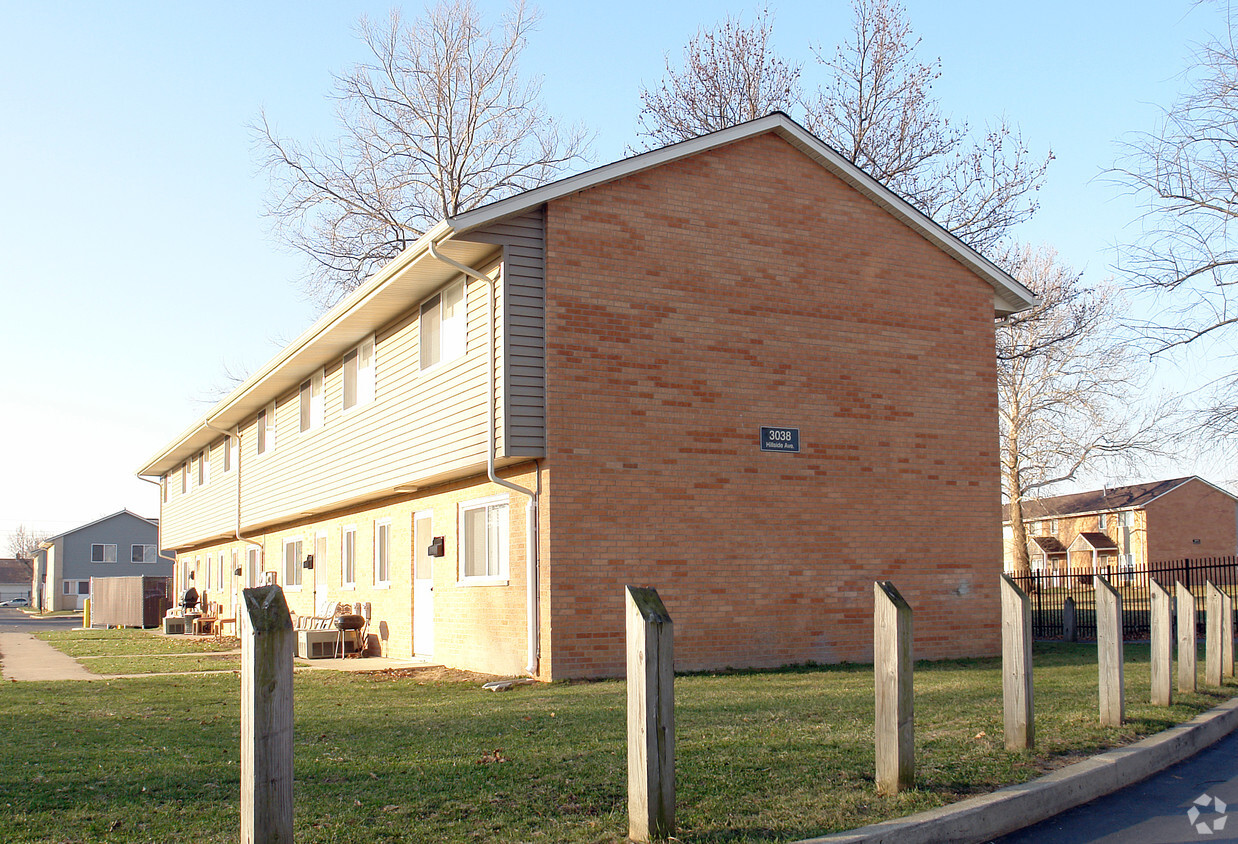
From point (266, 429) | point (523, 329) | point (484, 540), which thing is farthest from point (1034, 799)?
point (266, 429)

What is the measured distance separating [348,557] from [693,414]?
9.98 meters

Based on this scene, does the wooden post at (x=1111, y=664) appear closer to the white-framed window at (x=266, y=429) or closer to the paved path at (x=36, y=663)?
the paved path at (x=36, y=663)

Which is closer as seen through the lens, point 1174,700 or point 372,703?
point 1174,700

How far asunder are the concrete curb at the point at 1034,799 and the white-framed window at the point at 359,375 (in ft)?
44.2

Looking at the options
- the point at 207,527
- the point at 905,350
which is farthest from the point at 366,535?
the point at 207,527

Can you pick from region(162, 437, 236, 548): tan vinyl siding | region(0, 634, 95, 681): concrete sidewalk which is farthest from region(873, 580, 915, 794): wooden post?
region(162, 437, 236, 548): tan vinyl siding

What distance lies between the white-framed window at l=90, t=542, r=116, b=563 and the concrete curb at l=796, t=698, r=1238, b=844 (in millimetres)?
83939

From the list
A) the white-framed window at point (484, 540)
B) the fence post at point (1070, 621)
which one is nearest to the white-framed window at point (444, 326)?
the white-framed window at point (484, 540)

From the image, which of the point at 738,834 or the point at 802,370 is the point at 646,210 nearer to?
the point at 802,370

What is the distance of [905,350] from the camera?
16.1 m

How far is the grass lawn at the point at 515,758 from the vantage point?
5.57 m

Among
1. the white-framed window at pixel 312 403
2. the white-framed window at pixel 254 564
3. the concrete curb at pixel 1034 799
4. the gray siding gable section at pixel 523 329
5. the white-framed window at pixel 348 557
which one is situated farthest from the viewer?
the white-framed window at pixel 254 564

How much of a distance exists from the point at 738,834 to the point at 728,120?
2660cm

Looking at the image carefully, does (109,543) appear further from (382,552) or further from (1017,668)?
(1017,668)
